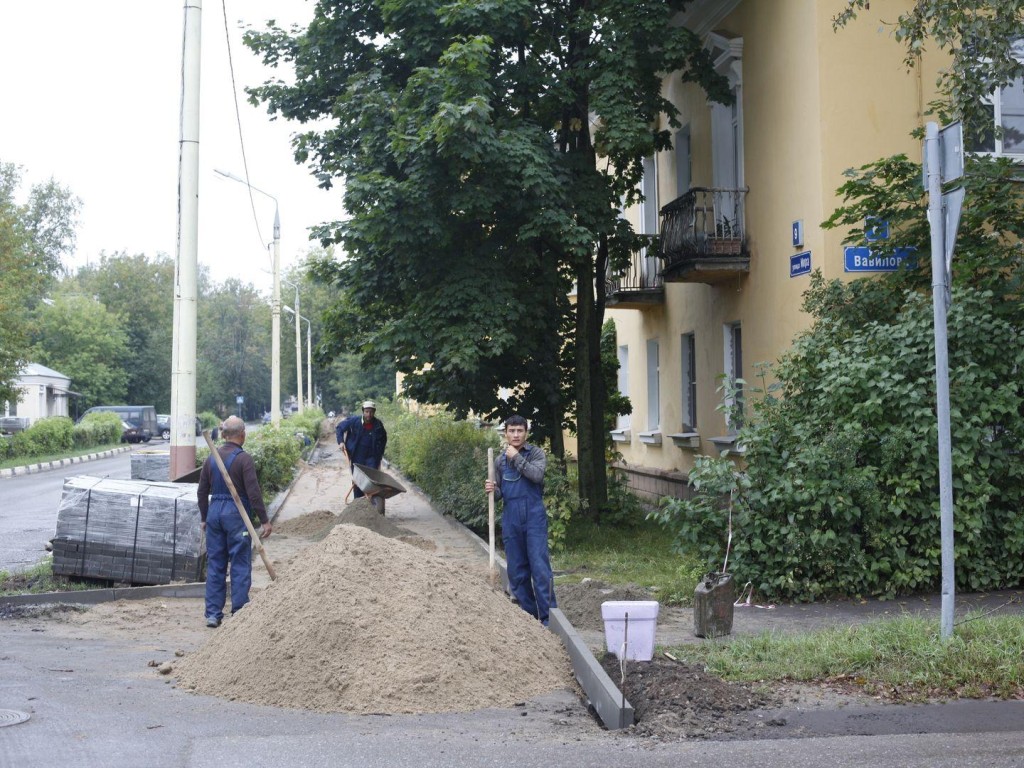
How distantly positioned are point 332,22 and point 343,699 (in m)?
11.5

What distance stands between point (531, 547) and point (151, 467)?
8316 mm

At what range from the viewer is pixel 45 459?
121ft

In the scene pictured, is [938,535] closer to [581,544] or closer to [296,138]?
[581,544]

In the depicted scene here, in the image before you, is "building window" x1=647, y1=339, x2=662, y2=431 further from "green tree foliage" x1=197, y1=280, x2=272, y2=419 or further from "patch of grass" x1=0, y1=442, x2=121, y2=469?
"green tree foliage" x1=197, y1=280, x2=272, y2=419

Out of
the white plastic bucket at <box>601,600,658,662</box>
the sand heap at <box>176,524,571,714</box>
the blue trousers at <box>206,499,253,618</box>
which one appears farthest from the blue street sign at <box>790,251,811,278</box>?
the blue trousers at <box>206,499,253,618</box>

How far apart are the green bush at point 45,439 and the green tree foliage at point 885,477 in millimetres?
33393

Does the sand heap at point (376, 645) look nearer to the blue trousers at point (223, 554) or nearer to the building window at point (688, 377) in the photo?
the blue trousers at point (223, 554)

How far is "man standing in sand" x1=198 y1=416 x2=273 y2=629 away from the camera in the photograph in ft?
29.7

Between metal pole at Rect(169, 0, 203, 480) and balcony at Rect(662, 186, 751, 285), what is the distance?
675 centimetres

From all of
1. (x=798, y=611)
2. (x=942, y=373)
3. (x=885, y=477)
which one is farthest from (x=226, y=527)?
(x=885, y=477)

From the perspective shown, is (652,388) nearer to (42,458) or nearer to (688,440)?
(688,440)

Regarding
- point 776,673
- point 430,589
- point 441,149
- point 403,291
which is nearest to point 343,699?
point 430,589

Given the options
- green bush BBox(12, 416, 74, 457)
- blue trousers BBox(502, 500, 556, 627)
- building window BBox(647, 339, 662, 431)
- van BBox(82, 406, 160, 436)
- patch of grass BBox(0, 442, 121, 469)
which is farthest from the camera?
van BBox(82, 406, 160, 436)

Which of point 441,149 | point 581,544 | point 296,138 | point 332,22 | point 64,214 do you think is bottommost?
point 581,544
